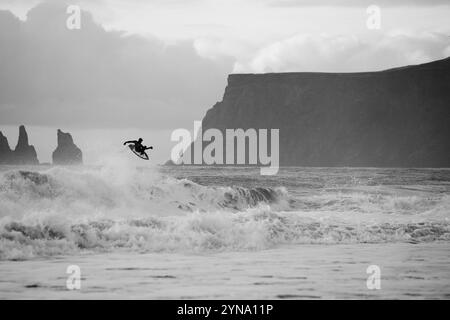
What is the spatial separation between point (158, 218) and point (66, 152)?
64.9 feet

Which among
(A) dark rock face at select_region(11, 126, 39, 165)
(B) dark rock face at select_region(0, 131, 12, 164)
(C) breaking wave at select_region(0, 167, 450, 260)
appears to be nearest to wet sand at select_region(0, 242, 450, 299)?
(C) breaking wave at select_region(0, 167, 450, 260)

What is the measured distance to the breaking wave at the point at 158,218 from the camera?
15.2m

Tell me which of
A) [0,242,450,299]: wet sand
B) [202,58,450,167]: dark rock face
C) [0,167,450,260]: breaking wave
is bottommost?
[0,242,450,299]: wet sand

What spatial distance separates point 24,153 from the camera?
35.5m

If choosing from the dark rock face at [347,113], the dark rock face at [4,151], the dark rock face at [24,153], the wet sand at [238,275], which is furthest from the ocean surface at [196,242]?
the dark rock face at [347,113]

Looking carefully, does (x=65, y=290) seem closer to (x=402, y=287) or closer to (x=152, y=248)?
(x=152, y=248)

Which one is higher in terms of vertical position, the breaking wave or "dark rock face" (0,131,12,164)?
"dark rock face" (0,131,12,164)

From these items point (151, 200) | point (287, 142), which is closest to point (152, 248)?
point (151, 200)

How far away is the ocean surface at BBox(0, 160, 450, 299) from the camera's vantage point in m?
11.2

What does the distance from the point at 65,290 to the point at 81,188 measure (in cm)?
Result: 1062

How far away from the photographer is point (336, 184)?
3403 centimetres

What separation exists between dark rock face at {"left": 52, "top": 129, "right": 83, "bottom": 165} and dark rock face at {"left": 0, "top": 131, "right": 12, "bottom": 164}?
2479 millimetres

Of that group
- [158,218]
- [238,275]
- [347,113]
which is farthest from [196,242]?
[347,113]

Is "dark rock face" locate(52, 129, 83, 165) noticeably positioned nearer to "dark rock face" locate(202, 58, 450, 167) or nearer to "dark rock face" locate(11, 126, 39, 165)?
"dark rock face" locate(11, 126, 39, 165)
